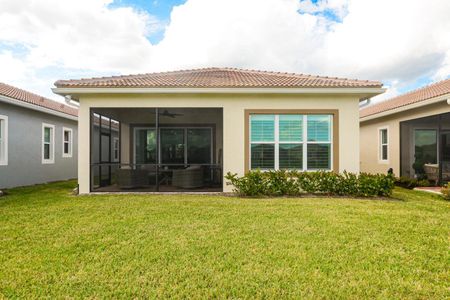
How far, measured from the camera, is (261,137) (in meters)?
8.98

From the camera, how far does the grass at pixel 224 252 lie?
2.88 m

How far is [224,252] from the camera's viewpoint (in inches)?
150

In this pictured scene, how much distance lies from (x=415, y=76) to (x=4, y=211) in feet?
99.2

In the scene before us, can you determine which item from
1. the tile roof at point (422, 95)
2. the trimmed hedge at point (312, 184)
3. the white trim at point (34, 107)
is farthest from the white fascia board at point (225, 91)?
the tile roof at point (422, 95)

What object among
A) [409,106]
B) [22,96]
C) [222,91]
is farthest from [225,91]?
[22,96]

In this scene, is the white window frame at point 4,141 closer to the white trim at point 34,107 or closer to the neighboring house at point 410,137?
the white trim at point 34,107

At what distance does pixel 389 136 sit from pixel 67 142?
16.1m

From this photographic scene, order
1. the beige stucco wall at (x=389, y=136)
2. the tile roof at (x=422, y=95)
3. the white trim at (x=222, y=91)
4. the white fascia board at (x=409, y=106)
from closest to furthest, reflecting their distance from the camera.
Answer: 1. the white trim at (x=222, y=91)
2. the white fascia board at (x=409, y=106)
3. the tile roof at (x=422, y=95)
4. the beige stucco wall at (x=389, y=136)

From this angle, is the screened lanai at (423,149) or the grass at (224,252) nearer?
the grass at (224,252)

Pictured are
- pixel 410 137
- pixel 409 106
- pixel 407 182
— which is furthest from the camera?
pixel 410 137

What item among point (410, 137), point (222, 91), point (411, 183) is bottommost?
point (411, 183)

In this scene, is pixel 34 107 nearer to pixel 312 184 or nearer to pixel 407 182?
pixel 312 184

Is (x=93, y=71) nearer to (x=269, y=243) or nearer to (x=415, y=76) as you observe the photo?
(x=269, y=243)

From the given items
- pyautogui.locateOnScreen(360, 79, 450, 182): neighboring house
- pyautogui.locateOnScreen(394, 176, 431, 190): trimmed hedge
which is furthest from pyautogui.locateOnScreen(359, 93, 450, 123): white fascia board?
pyautogui.locateOnScreen(394, 176, 431, 190): trimmed hedge
